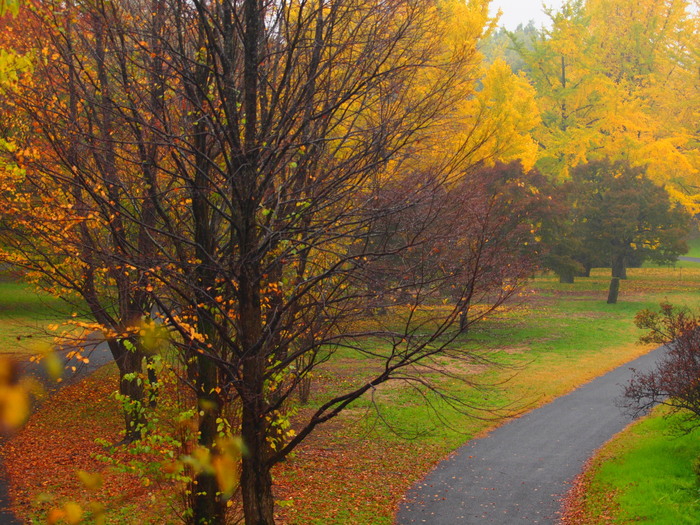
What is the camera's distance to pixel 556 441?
560 inches

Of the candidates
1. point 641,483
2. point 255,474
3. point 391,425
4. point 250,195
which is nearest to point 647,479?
point 641,483

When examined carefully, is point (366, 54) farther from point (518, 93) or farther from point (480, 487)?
point (518, 93)

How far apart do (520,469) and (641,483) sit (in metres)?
2.18

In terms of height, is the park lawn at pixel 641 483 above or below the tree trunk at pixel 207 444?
below

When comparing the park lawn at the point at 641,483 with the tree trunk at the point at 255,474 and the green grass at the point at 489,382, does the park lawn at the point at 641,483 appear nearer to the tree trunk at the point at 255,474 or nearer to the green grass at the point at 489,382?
the green grass at the point at 489,382

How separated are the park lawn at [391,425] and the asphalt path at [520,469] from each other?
0.42 meters

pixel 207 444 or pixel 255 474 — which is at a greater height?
pixel 255 474

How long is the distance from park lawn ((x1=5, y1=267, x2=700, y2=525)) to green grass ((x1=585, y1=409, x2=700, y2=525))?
1.95 metres

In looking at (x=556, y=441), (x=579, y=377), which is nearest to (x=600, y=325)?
(x=579, y=377)

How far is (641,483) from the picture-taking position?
11125 millimetres

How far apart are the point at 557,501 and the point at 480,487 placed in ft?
4.30

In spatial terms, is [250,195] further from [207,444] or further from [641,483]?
[641,483]

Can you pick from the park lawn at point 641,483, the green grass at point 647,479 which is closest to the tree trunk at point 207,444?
the park lawn at point 641,483

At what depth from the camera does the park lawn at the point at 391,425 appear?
1021 centimetres
